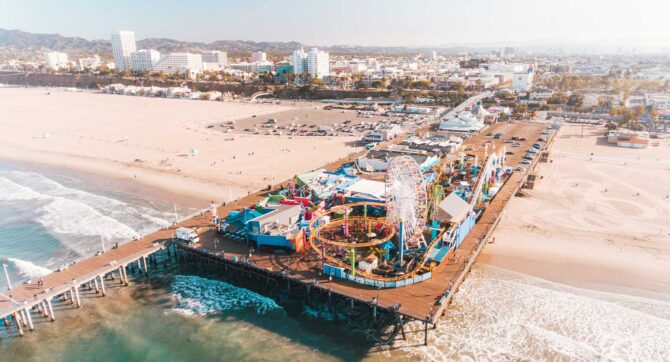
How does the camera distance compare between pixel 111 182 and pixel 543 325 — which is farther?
pixel 111 182

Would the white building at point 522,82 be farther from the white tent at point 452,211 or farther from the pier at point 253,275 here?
the white tent at point 452,211

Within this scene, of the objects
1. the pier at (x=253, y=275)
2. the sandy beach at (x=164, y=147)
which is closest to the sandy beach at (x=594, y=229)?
the pier at (x=253, y=275)

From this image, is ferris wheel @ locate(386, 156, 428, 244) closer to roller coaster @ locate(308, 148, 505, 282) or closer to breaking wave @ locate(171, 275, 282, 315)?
roller coaster @ locate(308, 148, 505, 282)

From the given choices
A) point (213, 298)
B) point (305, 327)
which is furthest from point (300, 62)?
point (305, 327)

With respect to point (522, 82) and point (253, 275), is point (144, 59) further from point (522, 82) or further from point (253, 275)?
point (253, 275)

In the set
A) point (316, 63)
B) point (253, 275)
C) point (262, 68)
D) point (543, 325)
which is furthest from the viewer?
point (262, 68)

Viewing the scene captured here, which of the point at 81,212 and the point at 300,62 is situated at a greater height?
the point at 300,62

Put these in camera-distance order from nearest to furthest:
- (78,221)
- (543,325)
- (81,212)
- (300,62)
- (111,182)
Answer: (543,325) → (78,221) → (81,212) → (111,182) → (300,62)
